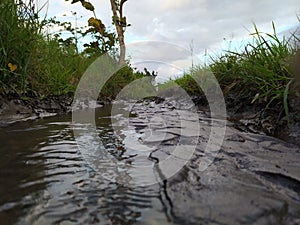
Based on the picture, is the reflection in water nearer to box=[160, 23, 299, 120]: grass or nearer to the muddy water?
the muddy water

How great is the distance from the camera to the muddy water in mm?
876

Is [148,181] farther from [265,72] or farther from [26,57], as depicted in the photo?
[26,57]

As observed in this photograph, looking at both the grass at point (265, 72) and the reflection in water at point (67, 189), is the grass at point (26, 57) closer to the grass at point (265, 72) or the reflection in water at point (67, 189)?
Result: the reflection in water at point (67, 189)

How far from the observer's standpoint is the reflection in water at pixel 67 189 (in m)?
0.88

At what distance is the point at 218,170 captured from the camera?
50.1 inches

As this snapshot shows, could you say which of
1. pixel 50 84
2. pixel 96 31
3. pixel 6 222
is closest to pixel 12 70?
pixel 50 84

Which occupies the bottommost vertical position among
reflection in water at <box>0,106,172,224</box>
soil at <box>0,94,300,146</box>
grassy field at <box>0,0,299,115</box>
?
reflection in water at <box>0,106,172,224</box>

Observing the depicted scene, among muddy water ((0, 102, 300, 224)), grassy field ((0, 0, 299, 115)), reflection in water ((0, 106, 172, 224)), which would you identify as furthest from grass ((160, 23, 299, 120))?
reflection in water ((0, 106, 172, 224))

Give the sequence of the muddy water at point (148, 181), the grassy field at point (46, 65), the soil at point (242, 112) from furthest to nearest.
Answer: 1. the grassy field at point (46, 65)
2. the soil at point (242, 112)
3. the muddy water at point (148, 181)

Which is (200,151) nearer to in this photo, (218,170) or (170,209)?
(218,170)

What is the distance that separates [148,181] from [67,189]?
1.03ft

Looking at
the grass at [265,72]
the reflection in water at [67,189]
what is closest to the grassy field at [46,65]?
the grass at [265,72]

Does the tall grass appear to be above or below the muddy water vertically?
above

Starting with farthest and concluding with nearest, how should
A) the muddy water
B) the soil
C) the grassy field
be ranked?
the grassy field
the soil
the muddy water
